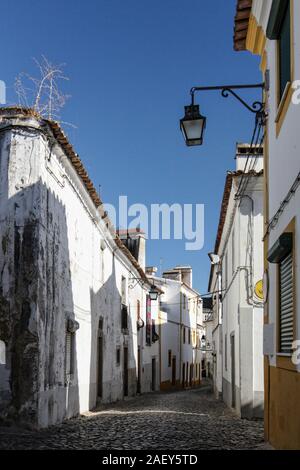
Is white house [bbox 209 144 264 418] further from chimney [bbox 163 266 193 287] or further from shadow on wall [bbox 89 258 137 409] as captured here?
chimney [bbox 163 266 193 287]

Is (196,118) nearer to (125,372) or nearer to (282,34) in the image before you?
(282,34)

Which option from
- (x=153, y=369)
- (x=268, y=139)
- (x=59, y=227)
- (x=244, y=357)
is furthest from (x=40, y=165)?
(x=153, y=369)

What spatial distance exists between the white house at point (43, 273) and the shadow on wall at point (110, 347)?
0.82 meters

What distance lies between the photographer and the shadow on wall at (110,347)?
14.9 meters

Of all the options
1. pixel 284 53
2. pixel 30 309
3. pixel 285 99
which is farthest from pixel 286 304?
pixel 30 309

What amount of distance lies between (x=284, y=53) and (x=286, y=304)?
2.75 meters

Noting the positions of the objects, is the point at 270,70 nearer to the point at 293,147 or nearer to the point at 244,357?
the point at 293,147

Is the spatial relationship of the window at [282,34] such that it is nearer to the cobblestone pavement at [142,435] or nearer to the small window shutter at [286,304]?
the small window shutter at [286,304]

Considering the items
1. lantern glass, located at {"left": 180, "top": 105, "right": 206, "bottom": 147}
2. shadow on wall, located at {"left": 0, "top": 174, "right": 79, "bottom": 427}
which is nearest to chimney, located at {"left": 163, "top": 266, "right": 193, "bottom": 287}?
shadow on wall, located at {"left": 0, "top": 174, "right": 79, "bottom": 427}

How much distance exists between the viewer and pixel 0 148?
9.60 m

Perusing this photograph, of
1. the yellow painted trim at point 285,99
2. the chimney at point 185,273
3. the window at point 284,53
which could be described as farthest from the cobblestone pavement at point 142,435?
the chimney at point 185,273

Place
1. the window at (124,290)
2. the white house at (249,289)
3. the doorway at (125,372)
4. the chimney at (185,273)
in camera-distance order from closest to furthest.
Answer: the white house at (249,289) → the doorway at (125,372) → the window at (124,290) → the chimney at (185,273)

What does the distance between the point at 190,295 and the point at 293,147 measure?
36920 mm

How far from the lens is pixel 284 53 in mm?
6430
